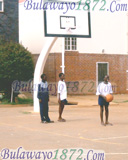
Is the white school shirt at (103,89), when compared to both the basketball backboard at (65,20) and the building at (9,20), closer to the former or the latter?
the basketball backboard at (65,20)

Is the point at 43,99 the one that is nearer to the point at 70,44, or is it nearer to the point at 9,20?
the point at 9,20

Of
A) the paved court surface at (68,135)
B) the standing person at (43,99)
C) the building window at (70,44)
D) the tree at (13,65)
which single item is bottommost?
the paved court surface at (68,135)

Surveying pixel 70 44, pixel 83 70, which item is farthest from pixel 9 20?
pixel 83 70

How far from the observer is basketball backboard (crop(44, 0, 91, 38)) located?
2081 centimetres

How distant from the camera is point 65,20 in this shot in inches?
830

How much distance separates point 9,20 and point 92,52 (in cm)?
831

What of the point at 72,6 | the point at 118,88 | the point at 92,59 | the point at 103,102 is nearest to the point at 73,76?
the point at 92,59

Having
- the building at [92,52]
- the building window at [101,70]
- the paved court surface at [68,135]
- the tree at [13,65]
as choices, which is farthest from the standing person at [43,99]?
the building window at [101,70]

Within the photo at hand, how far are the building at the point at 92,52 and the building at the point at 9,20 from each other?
8.44 ft

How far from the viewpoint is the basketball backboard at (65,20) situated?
20.8m

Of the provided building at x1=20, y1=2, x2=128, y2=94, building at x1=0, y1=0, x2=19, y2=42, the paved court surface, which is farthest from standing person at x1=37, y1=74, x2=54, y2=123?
building at x1=20, y1=2, x2=128, y2=94

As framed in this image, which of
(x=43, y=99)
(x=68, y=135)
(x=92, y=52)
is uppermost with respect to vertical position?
(x=92, y=52)

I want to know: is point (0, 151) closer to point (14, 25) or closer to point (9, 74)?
point (9, 74)

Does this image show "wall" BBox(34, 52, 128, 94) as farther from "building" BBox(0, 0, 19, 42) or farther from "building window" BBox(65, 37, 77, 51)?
"building" BBox(0, 0, 19, 42)
